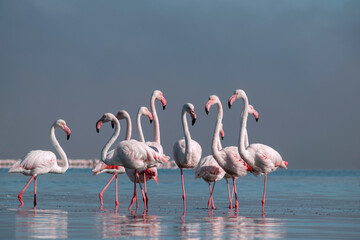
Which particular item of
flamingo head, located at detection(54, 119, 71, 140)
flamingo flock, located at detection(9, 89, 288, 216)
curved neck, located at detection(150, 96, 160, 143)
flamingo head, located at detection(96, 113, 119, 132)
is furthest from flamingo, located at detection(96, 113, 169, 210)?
flamingo head, located at detection(54, 119, 71, 140)

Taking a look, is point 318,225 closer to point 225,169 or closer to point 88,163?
point 225,169

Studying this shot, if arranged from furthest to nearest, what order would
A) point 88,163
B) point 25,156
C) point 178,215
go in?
point 88,163 → point 25,156 → point 178,215

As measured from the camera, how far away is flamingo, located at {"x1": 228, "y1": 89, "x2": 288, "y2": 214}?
1398cm

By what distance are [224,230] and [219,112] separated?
5705 mm

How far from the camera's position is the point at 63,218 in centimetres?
1097

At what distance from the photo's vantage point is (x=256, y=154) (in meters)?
14.1

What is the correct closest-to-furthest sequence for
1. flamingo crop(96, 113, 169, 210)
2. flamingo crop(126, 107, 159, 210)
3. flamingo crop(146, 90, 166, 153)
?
flamingo crop(96, 113, 169, 210) < flamingo crop(126, 107, 159, 210) < flamingo crop(146, 90, 166, 153)

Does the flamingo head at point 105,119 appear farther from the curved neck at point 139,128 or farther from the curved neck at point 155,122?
the curved neck at point 155,122

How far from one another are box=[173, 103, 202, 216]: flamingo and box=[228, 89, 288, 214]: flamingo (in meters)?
0.94

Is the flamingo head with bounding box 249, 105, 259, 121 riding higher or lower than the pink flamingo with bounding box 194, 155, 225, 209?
higher

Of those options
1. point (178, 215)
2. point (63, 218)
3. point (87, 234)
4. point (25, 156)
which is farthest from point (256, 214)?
point (25, 156)

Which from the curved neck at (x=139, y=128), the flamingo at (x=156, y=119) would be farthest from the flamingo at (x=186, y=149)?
the curved neck at (x=139, y=128)

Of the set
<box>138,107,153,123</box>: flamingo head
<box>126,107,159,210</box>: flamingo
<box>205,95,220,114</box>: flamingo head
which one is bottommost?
<box>126,107,159,210</box>: flamingo

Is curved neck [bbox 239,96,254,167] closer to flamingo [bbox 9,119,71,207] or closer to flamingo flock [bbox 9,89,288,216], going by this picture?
flamingo flock [bbox 9,89,288,216]
